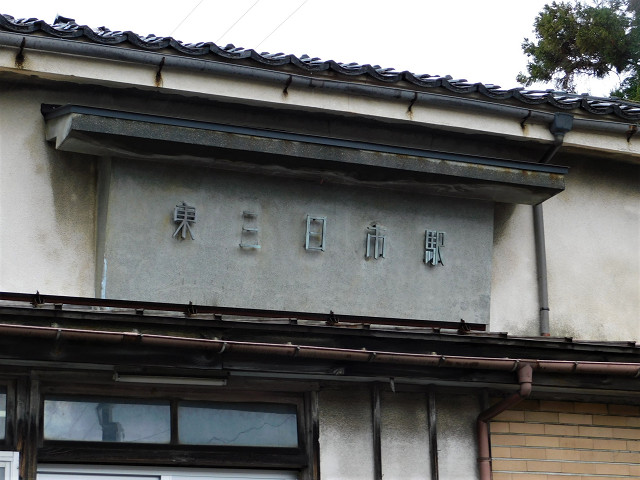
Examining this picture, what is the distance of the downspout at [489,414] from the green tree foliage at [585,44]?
16867mm

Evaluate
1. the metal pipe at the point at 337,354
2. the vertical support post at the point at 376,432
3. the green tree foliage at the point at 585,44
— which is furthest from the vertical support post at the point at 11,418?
the green tree foliage at the point at 585,44

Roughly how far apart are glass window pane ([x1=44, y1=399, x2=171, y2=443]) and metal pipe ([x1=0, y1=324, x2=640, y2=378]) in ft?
3.14

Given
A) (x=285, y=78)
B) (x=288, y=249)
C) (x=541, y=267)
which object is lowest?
(x=288, y=249)

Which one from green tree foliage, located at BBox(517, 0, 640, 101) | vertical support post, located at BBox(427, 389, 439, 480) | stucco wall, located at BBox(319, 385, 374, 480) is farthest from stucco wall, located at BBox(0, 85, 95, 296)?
green tree foliage, located at BBox(517, 0, 640, 101)

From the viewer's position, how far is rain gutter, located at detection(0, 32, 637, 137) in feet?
31.5

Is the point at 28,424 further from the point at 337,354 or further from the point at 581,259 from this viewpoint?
the point at 581,259

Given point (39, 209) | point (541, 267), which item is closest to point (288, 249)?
point (39, 209)

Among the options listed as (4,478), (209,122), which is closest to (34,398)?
(4,478)

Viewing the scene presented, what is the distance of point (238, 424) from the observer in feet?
30.6

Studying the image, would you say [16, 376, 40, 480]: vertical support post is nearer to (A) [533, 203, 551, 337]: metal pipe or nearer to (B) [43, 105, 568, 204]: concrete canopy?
(B) [43, 105, 568, 204]: concrete canopy

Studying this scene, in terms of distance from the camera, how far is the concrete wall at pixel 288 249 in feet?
32.5

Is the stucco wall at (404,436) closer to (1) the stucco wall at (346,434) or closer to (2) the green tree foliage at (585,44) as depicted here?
(1) the stucco wall at (346,434)

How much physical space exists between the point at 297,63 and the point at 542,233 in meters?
3.35

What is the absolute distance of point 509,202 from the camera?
37.3 ft
